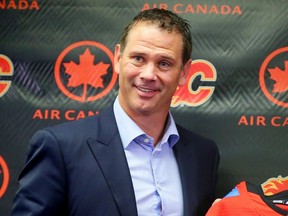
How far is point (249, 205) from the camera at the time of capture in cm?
92

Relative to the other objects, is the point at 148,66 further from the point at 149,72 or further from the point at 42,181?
the point at 42,181

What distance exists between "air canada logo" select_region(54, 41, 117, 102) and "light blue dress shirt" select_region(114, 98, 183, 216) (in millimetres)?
230

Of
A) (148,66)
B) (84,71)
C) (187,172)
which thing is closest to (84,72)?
(84,71)

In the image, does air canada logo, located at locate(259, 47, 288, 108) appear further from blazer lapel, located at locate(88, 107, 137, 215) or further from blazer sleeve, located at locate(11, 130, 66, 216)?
blazer sleeve, located at locate(11, 130, 66, 216)

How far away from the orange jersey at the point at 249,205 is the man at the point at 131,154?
0.11 metres

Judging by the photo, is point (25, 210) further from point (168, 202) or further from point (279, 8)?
point (279, 8)

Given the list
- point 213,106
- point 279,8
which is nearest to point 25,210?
point 213,106

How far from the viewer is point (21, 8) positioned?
50.1 inches

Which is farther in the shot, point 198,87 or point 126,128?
point 198,87

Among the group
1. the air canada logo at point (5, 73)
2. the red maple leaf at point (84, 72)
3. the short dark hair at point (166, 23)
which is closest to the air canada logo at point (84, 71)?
the red maple leaf at point (84, 72)

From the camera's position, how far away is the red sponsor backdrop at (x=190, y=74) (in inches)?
49.6

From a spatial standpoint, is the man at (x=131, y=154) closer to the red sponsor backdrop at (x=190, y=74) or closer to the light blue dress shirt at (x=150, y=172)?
the light blue dress shirt at (x=150, y=172)

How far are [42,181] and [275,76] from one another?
777mm

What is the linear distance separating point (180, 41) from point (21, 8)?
1.86 ft
